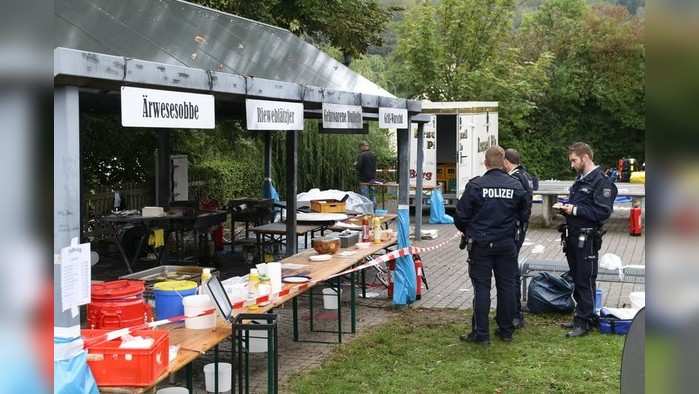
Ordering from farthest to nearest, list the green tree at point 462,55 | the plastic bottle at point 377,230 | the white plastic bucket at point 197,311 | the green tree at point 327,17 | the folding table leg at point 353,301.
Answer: the green tree at point 462,55 → the green tree at point 327,17 → the plastic bottle at point 377,230 → the folding table leg at point 353,301 → the white plastic bucket at point 197,311

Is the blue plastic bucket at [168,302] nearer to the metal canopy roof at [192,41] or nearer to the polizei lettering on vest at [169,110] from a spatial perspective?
the polizei lettering on vest at [169,110]

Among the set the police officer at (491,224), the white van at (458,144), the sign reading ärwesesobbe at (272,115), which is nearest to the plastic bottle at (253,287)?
the sign reading ärwesesobbe at (272,115)

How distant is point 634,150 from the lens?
2892 cm

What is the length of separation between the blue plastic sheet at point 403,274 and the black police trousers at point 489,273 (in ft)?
6.01

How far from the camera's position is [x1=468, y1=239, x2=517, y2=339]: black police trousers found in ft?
24.8

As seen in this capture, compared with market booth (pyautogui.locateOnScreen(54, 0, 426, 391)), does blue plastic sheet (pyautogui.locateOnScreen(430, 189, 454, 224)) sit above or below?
below


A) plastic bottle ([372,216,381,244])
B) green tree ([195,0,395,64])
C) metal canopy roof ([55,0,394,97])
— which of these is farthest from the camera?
green tree ([195,0,395,64])

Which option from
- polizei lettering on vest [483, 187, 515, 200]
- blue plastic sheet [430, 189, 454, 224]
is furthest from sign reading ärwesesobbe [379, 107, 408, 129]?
blue plastic sheet [430, 189, 454, 224]

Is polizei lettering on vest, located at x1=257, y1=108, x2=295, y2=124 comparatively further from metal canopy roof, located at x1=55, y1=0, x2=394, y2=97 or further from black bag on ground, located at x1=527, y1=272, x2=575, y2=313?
black bag on ground, located at x1=527, y1=272, x2=575, y2=313

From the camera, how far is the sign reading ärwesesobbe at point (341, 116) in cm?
830

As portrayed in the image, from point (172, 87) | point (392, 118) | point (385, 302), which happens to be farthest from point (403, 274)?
point (172, 87)

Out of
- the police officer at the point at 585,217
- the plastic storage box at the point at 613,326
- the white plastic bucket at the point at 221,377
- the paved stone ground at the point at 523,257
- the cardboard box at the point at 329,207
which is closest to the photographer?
the white plastic bucket at the point at 221,377

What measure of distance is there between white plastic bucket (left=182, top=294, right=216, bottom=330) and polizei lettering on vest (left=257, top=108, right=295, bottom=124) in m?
2.00
